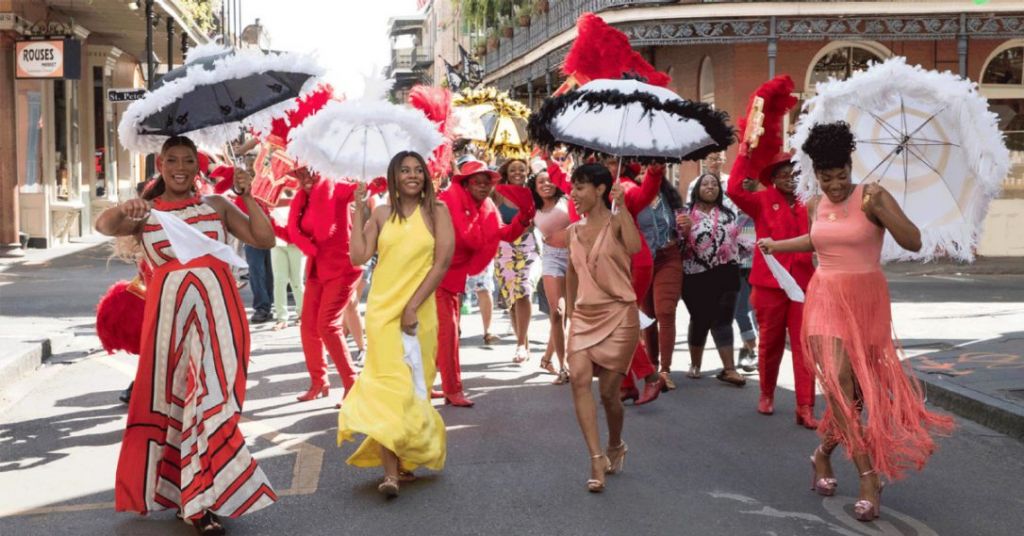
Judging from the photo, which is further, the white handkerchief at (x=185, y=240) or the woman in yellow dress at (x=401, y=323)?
the woman in yellow dress at (x=401, y=323)

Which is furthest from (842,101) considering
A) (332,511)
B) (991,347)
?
(991,347)

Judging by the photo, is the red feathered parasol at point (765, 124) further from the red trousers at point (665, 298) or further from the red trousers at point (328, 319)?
the red trousers at point (328, 319)

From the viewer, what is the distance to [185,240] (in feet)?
17.8

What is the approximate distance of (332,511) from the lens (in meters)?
5.76

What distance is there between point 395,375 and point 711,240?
4.05 metres

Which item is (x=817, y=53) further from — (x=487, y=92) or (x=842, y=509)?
(x=842, y=509)

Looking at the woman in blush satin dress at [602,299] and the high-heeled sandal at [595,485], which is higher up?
the woman in blush satin dress at [602,299]

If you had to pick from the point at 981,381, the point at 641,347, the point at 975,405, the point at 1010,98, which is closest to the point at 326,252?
the point at 641,347

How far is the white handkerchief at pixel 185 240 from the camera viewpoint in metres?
5.39

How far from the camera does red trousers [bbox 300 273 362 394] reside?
27.6ft

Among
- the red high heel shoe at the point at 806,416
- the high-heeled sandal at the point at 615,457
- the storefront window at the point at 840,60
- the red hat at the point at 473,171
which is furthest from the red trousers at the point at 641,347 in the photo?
the storefront window at the point at 840,60

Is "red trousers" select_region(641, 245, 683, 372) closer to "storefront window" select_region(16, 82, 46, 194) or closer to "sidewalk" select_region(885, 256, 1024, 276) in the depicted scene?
"sidewalk" select_region(885, 256, 1024, 276)

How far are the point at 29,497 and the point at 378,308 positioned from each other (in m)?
1.99

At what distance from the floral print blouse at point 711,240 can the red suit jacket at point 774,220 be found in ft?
4.55
